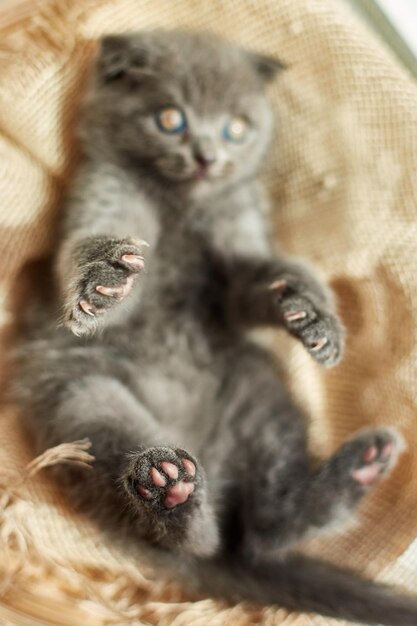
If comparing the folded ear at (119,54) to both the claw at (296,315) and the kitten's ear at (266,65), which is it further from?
the claw at (296,315)

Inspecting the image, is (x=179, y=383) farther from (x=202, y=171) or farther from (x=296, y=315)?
(x=202, y=171)

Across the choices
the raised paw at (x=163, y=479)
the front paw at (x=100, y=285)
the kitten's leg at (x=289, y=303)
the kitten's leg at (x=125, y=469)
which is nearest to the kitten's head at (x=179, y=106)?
the kitten's leg at (x=289, y=303)

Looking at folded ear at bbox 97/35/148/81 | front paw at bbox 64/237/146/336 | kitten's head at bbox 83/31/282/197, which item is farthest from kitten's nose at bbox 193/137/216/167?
front paw at bbox 64/237/146/336

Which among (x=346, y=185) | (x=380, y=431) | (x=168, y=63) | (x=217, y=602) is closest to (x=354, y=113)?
(x=346, y=185)

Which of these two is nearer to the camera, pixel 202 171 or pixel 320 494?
pixel 320 494

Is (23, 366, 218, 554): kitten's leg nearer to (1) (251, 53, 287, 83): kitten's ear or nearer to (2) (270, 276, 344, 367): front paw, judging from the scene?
(2) (270, 276, 344, 367): front paw

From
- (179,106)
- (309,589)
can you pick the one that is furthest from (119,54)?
(309,589)
